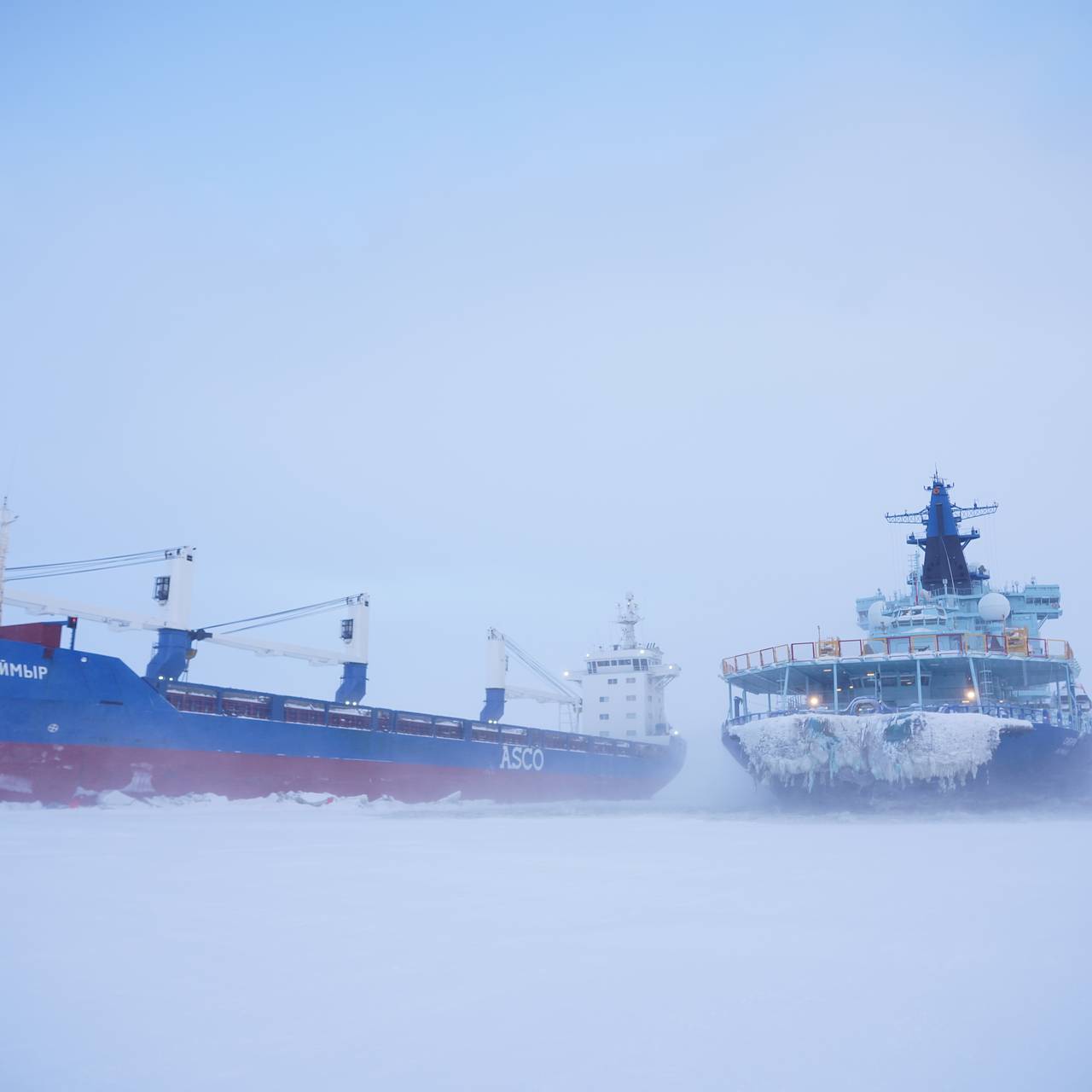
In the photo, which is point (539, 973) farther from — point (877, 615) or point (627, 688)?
point (627, 688)

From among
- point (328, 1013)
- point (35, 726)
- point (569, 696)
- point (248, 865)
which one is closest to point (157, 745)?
point (35, 726)

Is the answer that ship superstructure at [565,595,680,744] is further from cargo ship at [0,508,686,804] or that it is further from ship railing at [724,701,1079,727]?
ship railing at [724,701,1079,727]

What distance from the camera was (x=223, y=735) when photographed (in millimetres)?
24828

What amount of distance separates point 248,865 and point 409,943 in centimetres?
480

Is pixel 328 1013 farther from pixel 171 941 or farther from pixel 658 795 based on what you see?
pixel 658 795

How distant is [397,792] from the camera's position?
29969mm

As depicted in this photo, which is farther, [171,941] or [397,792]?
[397,792]

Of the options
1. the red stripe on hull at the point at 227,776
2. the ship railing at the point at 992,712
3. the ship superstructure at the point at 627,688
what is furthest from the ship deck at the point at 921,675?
the ship superstructure at the point at 627,688

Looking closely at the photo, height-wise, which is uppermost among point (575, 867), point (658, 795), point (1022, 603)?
point (1022, 603)

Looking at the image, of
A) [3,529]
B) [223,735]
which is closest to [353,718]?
[223,735]

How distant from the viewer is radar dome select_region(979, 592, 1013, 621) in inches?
1150

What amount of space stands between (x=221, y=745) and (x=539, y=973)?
866 inches

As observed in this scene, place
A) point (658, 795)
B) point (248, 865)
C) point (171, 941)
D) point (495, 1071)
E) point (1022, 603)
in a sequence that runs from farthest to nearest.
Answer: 1. point (658, 795)
2. point (1022, 603)
3. point (248, 865)
4. point (171, 941)
5. point (495, 1071)

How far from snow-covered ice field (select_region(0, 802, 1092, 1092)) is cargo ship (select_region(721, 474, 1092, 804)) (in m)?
10.8
